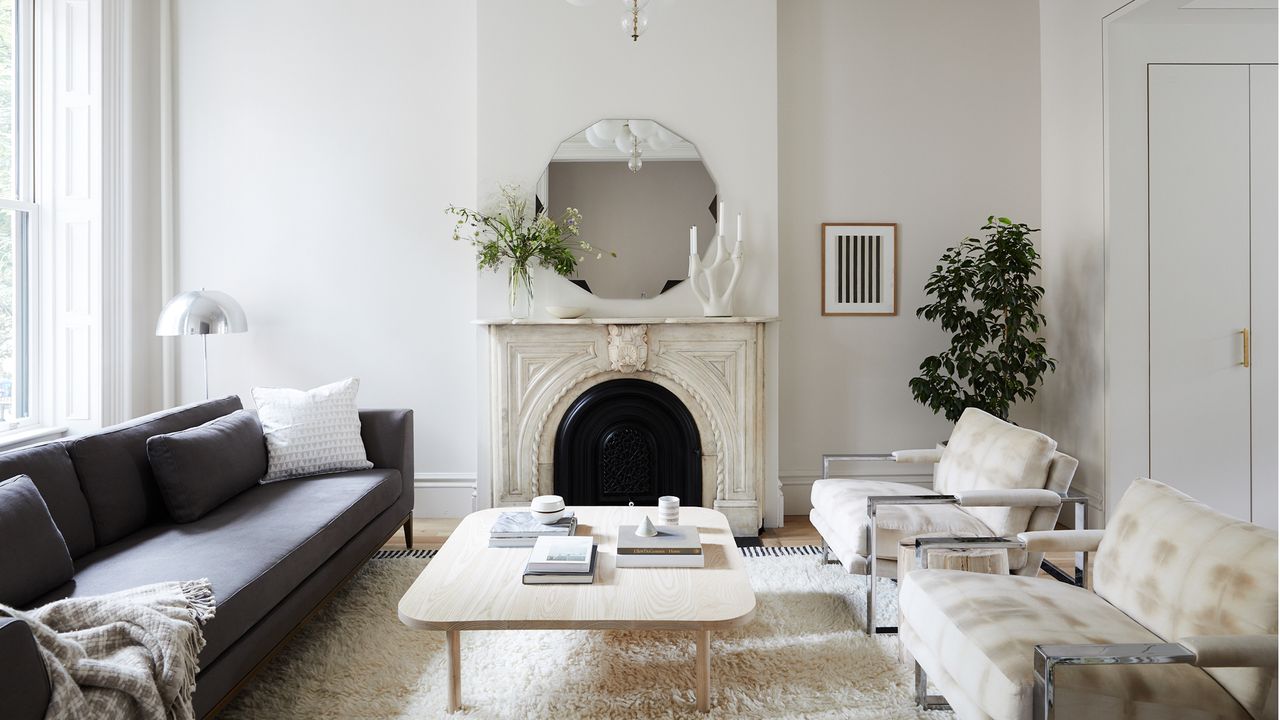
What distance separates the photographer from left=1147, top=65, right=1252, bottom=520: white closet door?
3588 mm

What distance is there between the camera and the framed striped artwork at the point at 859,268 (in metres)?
4.24

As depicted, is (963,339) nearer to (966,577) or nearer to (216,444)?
Answer: (966,577)

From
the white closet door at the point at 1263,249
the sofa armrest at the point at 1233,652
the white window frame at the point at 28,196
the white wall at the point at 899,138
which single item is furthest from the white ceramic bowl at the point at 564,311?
Answer: the white closet door at the point at 1263,249

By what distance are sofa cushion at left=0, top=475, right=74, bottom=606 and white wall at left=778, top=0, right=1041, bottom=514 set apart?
3.39 m

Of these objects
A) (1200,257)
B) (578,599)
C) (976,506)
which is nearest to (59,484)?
(578,599)

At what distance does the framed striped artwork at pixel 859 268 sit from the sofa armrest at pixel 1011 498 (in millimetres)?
1906

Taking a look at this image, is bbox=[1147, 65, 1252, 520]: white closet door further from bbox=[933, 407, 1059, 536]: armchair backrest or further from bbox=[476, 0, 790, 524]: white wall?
bbox=[476, 0, 790, 524]: white wall

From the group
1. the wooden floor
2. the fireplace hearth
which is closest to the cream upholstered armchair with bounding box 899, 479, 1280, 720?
the wooden floor

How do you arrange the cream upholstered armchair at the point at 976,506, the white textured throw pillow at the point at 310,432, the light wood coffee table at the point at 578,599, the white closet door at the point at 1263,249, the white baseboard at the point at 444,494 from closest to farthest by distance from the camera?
the light wood coffee table at the point at 578,599, the cream upholstered armchair at the point at 976,506, the white textured throw pillow at the point at 310,432, the white closet door at the point at 1263,249, the white baseboard at the point at 444,494

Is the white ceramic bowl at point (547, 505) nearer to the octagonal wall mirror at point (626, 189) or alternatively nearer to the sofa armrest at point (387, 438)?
the sofa armrest at point (387, 438)

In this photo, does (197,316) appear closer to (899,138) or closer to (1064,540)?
(1064,540)

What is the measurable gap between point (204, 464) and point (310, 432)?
0.58m

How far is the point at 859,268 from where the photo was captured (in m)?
4.25

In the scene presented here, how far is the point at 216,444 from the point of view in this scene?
2.80 meters
